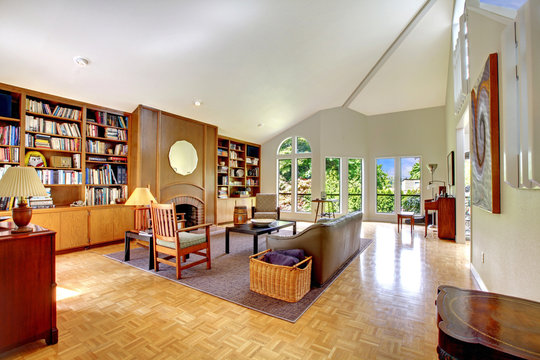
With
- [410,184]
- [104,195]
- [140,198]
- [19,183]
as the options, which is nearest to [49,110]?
[104,195]

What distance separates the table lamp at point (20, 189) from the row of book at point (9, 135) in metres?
2.43

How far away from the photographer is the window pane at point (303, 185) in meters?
8.04

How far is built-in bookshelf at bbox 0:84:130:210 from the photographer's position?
144 inches

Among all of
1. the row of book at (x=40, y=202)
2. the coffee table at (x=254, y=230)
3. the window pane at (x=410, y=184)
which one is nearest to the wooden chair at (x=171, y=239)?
the coffee table at (x=254, y=230)

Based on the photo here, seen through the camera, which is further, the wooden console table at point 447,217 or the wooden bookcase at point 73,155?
the wooden console table at point 447,217

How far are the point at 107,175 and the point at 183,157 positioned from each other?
4.86 feet

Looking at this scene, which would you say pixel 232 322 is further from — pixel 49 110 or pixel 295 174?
pixel 295 174

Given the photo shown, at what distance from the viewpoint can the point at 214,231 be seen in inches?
236

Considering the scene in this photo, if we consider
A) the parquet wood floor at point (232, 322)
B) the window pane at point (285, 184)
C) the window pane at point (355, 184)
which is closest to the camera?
the parquet wood floor at point (232, 322)

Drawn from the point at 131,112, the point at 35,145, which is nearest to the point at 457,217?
the point at 131,112

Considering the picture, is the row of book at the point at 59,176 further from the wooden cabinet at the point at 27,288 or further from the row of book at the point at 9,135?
the wooden cabinet at the point at 27,288

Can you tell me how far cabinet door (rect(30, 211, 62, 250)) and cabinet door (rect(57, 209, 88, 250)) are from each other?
4cm

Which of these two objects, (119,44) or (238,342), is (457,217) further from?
(119,44)

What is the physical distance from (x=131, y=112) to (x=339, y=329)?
503cm
